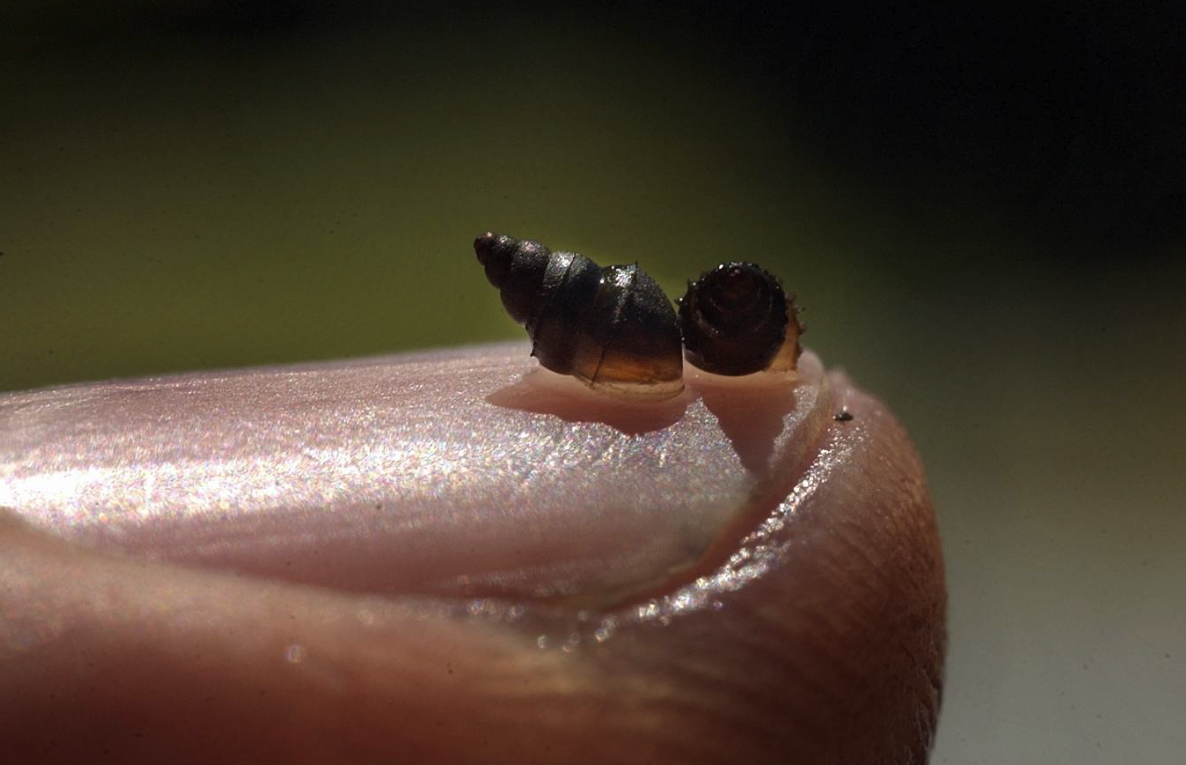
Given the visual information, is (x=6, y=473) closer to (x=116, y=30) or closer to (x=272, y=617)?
(x=272, y=617)

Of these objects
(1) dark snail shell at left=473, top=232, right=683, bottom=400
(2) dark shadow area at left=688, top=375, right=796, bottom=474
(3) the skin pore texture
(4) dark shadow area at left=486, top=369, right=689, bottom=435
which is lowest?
(3) the skin pore texture

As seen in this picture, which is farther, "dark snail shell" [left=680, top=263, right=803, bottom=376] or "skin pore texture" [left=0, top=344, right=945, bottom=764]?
"dark snail shell" [left=680, top=263, right=803, bottom=376]

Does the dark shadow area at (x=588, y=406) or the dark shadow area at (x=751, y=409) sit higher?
the dark shadow area at (x=751, y=409)

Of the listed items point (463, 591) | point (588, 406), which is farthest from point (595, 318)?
point (463, 591)

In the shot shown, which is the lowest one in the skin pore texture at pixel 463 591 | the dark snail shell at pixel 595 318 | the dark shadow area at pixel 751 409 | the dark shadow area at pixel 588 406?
the skin pore texture at pixel 463 591

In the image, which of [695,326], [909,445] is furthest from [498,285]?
[909,445]

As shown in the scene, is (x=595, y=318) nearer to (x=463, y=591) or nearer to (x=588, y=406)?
(x=588, y=406)

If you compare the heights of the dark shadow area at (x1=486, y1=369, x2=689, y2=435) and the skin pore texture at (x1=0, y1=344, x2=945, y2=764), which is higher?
the dark shadow area at (x1=486, y1=369, x2=689, y2=435)
